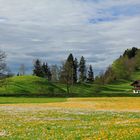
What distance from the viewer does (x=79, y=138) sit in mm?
21141

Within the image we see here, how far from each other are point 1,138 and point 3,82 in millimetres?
110194

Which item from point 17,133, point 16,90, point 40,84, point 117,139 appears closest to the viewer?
point 117,139

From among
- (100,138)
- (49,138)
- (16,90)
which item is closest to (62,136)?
(49,138)

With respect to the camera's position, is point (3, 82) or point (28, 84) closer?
point (3, 82)

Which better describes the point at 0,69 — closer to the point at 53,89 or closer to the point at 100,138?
the point at 53,89

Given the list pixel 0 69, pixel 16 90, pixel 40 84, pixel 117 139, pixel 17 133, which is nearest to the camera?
pixel 117 139

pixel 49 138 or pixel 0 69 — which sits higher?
pixel 0 69

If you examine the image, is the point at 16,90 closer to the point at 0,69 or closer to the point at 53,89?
the point at 53,89

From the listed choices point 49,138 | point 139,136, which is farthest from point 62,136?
point 139,136

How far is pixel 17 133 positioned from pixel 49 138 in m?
3.96

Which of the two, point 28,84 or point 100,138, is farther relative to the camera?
point 28,84

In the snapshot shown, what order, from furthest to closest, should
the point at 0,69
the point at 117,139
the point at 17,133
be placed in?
1. the point at 0,69
2. the point at 17,133
3. the point at 117,139

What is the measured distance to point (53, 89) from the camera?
7426 inches

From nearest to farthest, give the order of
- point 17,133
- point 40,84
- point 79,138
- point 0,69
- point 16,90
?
point 79,138 → point 17,133 → point 0,69 → point 16,90 → point 40,84
